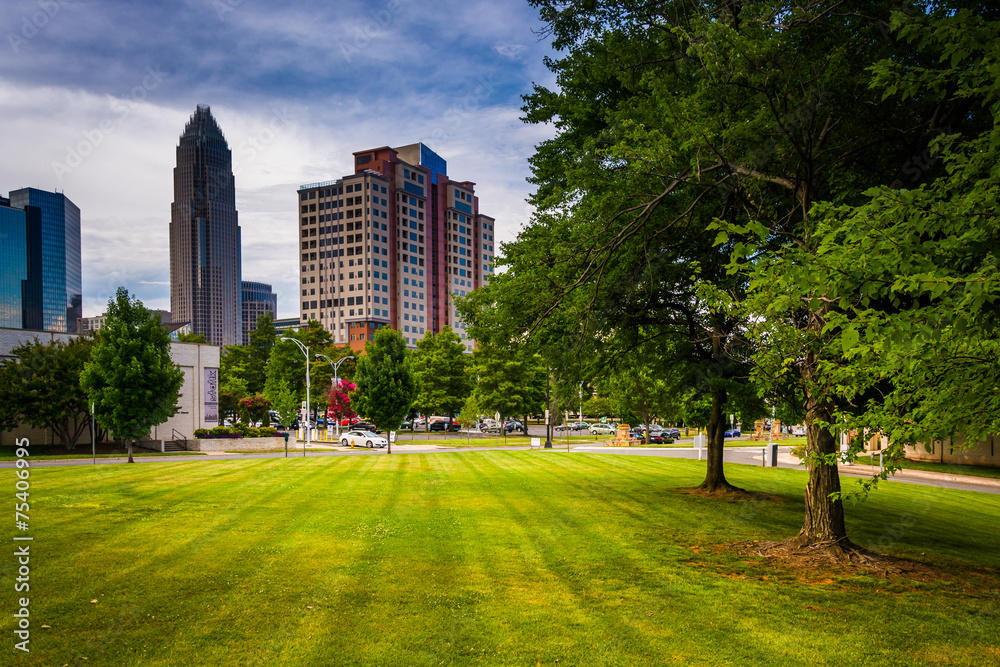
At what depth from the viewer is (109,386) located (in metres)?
30.0

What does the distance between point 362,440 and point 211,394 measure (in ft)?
43.1

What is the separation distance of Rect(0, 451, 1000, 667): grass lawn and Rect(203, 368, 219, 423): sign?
3298cm

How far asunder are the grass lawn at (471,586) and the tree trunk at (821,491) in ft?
3.43

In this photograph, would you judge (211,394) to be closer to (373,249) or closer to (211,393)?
(211,393)

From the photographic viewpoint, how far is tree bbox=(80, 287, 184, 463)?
29750 mm

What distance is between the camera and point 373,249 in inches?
5950

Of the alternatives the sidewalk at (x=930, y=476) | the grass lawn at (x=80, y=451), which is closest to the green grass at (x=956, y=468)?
the sidewalk at (x=930, y=476)

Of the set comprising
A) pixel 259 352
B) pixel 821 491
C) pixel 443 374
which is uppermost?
pixel 259 352

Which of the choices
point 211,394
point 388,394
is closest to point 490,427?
point 211,394

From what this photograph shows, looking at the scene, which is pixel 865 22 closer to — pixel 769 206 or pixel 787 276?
pixel 769 206

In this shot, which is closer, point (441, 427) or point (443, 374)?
point (443, 374)

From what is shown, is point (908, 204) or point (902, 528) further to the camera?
point (902, 528)

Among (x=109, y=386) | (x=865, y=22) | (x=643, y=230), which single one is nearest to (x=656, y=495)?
(x=643, y=230)

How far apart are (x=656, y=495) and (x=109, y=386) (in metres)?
27.0
